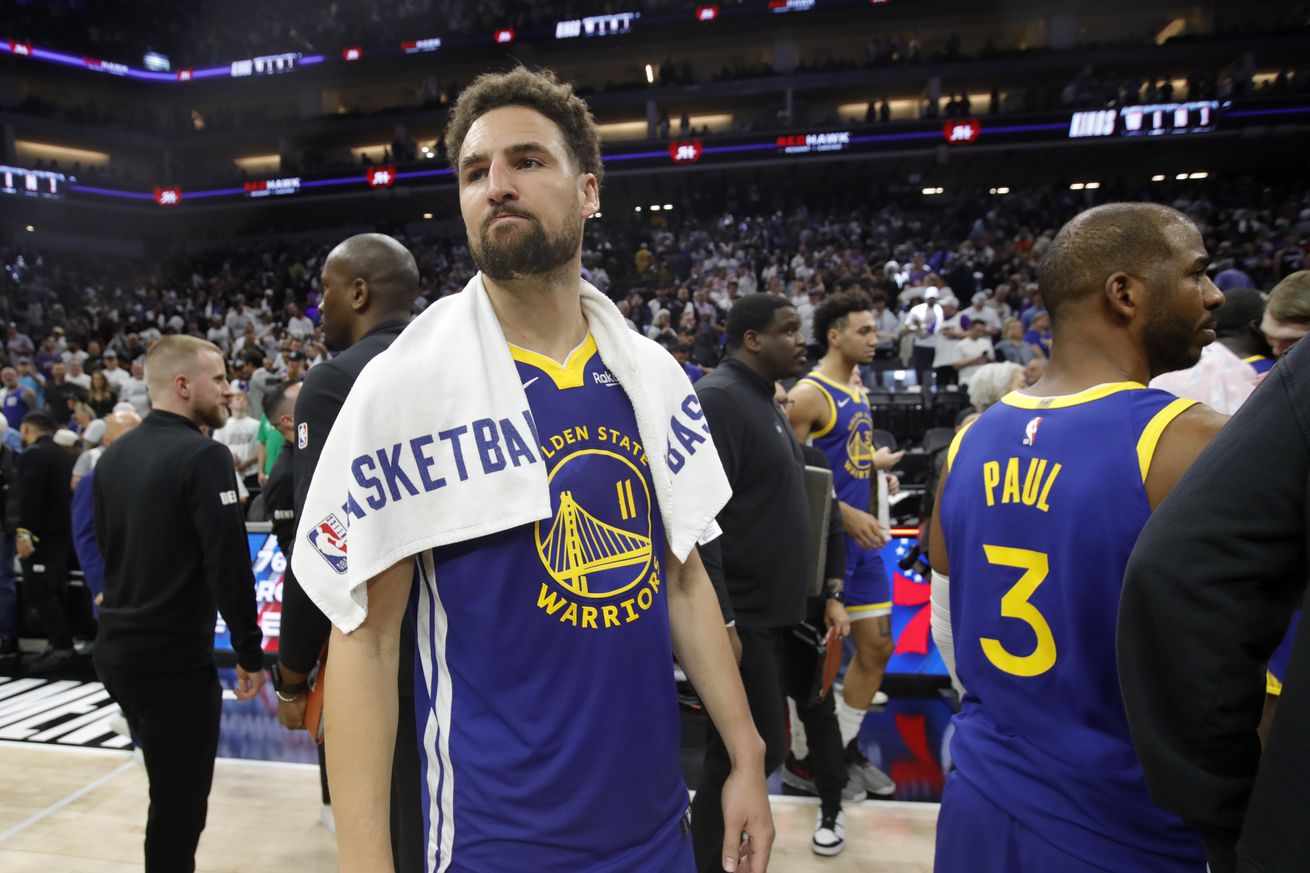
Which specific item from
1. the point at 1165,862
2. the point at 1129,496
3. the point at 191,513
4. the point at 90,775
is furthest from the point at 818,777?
the point at 90,775

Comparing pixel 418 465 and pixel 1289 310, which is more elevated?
pixel 1289 310

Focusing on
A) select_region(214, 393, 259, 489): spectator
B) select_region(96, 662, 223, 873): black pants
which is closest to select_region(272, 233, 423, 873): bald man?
select_region(96, 662, 223, 873): black pants

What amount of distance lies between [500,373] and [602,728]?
0.61 m

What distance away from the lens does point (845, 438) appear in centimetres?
424

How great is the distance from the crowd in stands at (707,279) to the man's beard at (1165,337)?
6.38 meters

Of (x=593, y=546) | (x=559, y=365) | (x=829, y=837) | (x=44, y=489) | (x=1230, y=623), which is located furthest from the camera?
(x=44, y=489)

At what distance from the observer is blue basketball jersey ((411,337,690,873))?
4.25ft

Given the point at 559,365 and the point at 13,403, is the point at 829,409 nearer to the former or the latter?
the point at 559,365

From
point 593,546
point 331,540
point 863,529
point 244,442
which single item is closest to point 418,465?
point 331,540

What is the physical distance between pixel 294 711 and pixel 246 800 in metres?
2.21

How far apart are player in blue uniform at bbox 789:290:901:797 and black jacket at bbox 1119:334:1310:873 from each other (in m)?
2.97

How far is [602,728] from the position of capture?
1352 millimetres

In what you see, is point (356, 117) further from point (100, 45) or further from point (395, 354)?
point (395, 354)

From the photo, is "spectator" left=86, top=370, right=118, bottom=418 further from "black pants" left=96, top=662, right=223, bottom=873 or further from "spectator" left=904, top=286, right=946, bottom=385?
"spectator" left=904, top=286, right=946, bottom=385
